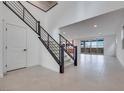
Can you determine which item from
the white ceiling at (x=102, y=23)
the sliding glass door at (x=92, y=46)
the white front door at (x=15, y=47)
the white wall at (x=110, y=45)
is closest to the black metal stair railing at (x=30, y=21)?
the white front door at (x=15, y=47)

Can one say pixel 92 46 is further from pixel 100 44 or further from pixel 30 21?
pixel 30 21

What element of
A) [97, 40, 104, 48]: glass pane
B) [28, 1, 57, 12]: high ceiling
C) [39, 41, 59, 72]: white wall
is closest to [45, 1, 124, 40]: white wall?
[28, 1, 57, 12]: high ceiling

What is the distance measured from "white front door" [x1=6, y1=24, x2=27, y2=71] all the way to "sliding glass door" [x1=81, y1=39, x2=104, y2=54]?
34.6 feet

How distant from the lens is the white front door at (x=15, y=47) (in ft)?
13.5

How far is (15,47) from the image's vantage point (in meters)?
4.37

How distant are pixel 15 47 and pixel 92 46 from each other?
11.2 meters

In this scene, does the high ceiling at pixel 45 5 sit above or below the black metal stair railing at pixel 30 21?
above

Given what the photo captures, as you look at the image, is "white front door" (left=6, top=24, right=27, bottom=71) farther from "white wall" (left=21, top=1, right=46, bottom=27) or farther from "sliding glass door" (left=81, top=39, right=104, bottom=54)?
"sliding glass door" (left=81, top=39, right=104, bottom=54)

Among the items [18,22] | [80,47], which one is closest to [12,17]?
[18,22]

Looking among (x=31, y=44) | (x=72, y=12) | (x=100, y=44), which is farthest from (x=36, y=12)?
(x=100, y=44)

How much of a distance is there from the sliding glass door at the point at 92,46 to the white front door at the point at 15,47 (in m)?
10.5

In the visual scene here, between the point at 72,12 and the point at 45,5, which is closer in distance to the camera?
the point at 72,12

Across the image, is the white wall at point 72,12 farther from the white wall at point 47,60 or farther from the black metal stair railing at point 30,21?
the white wall at point 47,60

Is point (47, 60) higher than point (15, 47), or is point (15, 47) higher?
point (15, 47)
